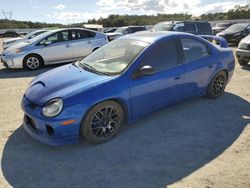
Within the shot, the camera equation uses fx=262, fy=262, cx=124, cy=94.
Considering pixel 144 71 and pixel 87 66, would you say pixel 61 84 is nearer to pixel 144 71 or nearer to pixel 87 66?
pixel 87 66

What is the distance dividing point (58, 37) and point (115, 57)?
562cm

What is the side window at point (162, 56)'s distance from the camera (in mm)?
4262

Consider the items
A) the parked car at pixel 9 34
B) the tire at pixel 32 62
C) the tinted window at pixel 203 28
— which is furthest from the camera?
the parked car at pixel 9 34

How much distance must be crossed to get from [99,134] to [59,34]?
659 centimetres

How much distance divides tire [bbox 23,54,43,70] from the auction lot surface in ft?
14.1

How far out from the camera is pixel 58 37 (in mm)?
9500

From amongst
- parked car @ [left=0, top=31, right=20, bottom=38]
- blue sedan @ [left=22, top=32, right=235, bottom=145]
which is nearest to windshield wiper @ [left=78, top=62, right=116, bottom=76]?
blue sedan @ [left=22, top=32, right=235, bottom=145]

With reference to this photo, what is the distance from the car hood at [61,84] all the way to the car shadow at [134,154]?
74 cm

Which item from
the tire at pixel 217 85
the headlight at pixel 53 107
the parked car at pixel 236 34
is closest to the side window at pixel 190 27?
the parked car at pixel 236 34

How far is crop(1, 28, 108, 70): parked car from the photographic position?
29.2 ft

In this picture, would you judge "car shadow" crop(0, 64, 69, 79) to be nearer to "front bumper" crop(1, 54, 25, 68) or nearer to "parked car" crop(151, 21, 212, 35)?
"front bumper" crop(1, 54, 25, 68)

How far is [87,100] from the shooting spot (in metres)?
3.56

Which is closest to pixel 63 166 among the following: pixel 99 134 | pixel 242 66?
pixel 99 134

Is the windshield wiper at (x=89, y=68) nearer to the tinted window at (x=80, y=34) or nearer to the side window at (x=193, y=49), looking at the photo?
the side window at (x=193, y=49)
